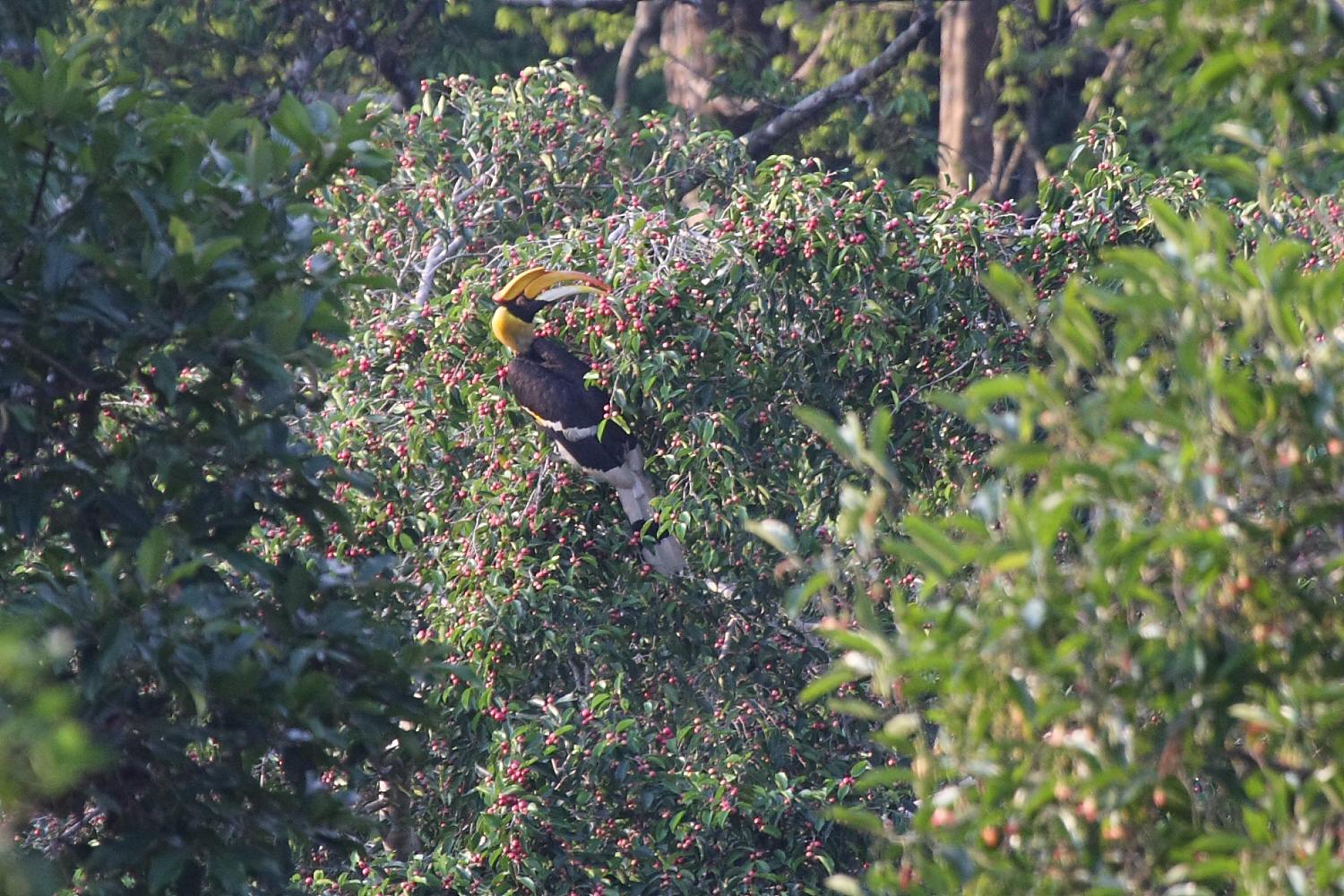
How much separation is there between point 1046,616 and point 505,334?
2861 millimetres

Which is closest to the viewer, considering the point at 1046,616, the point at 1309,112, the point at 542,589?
the point at 1046,616

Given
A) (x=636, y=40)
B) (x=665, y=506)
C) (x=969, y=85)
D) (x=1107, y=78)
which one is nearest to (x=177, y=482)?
(x=665, y=506)

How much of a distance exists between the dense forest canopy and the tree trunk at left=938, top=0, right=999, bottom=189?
180 inches

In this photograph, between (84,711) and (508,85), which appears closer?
(84,711)

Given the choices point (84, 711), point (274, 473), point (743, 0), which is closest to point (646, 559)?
point (274, 473)

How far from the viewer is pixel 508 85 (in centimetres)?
548

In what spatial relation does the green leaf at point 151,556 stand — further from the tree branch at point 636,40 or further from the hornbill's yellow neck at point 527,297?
the tree branch at point 636,40

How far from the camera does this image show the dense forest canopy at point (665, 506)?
172cm

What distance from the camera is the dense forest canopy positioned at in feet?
5.65

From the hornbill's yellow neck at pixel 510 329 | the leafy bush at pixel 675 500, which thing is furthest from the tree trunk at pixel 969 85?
the hornbill's yellow neck at pixel 510 329

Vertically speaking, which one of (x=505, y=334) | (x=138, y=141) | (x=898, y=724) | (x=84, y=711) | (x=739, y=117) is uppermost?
(x=138, y=141)

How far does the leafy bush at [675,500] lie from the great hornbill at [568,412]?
0.06m

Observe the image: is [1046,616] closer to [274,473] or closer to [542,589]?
[274,473]

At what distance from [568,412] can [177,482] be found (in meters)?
2.04
